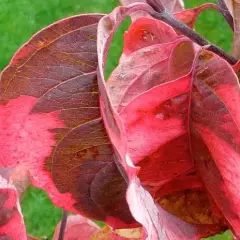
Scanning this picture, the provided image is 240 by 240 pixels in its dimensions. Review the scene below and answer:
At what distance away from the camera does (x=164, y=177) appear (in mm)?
533

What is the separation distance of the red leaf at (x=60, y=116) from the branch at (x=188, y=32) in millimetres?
59

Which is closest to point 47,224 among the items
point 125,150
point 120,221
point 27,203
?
point 27,203

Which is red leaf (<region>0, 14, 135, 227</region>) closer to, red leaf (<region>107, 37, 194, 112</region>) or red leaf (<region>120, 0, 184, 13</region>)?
red leaf (<region>107, 37, 194, 112</region>)

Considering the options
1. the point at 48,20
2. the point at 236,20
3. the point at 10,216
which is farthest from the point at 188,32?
the point at 48,20

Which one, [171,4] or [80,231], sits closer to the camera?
[171,4]

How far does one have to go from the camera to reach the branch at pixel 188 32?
1.69 ft

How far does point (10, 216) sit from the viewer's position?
48cm

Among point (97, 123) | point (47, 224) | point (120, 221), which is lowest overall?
point (47, 224)

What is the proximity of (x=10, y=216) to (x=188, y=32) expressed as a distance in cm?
18

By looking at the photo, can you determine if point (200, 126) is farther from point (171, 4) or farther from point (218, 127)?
point (171, 4)

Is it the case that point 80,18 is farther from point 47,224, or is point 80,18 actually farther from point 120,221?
point 47,224

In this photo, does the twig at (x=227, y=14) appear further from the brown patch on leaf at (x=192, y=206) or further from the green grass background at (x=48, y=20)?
the green grass background at (x=48, y=20)

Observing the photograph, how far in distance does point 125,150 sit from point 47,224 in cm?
187

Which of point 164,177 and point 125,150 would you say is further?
→ point 164,177
